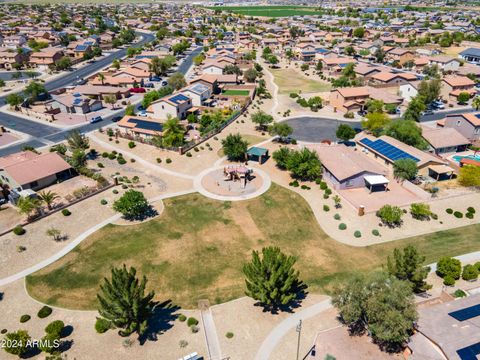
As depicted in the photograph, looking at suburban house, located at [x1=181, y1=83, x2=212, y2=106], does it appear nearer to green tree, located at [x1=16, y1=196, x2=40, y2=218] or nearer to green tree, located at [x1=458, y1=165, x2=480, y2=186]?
green tree, located at [x1=16, y1=196, x2=40, y2=218]

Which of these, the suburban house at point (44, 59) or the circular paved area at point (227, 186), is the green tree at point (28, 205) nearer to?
the circular paved area at point (227, 186)

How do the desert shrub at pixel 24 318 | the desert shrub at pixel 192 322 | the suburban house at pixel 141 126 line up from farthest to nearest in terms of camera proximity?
the suburban house at pixel 141 126, the desert shrub at pixel 24 318, the desert shrub at pixel 192 322

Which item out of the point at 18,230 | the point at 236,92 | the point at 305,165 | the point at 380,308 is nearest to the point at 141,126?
the point at 18,230

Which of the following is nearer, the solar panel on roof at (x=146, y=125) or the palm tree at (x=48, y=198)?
the palm tree at (x=48, y=198)

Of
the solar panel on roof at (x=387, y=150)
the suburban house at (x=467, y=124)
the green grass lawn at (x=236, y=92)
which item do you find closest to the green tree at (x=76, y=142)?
the green grass lawn at (x=236, y=92)

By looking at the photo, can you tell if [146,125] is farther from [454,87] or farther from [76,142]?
[454,87]

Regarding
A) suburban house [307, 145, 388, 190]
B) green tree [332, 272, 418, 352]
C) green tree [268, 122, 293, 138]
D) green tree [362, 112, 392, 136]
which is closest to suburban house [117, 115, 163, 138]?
green tree [268, 122, 293, 138]

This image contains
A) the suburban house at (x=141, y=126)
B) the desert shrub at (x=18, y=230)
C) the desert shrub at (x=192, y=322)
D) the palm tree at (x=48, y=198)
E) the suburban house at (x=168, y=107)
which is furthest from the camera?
the suburban house at (x=168, y=107)
